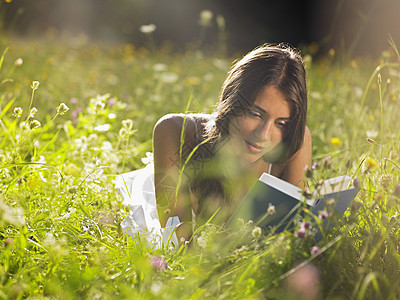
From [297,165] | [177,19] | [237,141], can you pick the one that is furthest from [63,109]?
[177,19]

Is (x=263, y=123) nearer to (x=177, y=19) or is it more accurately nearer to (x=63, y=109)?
(x=63, y=109)

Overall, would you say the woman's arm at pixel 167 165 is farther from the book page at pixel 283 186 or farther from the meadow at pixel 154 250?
the book page at pixel 283 186

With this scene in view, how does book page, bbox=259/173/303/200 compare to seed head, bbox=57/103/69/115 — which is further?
seed head, bbox=57/103/69/115

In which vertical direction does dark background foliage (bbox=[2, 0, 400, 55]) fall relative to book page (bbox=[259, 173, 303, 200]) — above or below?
below

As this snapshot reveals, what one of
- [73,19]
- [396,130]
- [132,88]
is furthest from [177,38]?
[396,130]

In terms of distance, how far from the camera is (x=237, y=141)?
175 cm

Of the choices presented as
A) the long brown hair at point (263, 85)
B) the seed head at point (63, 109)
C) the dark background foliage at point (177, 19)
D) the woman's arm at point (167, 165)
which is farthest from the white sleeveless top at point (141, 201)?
the dark background foliage at point (177, 19)

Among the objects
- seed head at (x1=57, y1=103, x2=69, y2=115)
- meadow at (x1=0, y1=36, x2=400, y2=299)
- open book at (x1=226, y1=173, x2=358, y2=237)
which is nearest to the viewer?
meadow at (x1=0, y1=36, x2=400, y2=299)

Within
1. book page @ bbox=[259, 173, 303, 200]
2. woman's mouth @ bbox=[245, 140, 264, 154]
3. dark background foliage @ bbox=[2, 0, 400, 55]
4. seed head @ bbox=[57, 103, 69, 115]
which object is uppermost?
seed head @ bbox=[57, 103, 69, 115]

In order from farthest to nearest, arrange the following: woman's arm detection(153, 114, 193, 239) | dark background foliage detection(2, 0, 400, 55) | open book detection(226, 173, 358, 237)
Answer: dark background foliage detection(2, 0, 400, 55) < woman's arm detection(153, 114, 193, 239) < open book detection(226, 173, 358, 237)

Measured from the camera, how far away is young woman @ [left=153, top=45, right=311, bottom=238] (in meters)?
1.63

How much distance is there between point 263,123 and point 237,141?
6.8 inches

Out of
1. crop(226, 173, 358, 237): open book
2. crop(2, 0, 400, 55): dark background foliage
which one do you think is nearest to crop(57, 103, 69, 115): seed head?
crop(226, 173, 358, 237): open book

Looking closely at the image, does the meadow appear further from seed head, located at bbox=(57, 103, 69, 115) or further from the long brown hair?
the long brown hair
